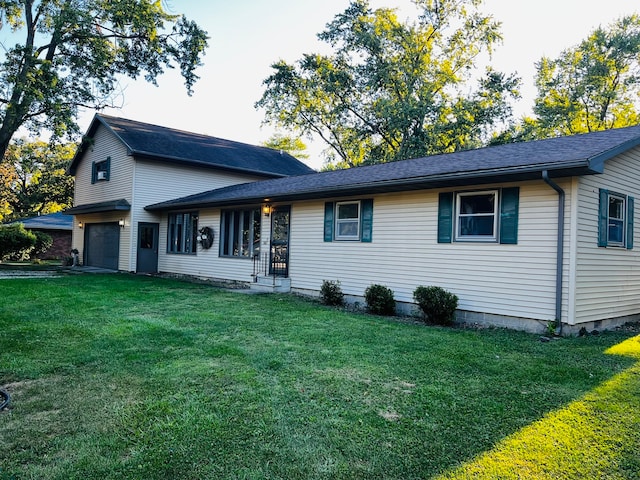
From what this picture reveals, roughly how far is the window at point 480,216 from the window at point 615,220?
148 centimetres

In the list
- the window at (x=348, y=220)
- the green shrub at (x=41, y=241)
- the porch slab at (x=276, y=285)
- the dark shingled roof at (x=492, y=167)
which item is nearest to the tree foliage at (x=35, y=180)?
the green shrub at (x=41, y=241)

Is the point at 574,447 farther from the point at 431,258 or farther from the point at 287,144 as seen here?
the point at 287,144

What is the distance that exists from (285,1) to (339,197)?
8158 millimetres

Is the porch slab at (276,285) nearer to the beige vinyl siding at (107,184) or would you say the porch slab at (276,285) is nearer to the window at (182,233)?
the window at (182,233)

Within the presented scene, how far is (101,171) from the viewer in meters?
18.3

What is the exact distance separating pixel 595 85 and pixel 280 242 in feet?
77.4

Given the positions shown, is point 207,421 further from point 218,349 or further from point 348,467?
point 218,349

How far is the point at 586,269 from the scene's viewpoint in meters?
6.69

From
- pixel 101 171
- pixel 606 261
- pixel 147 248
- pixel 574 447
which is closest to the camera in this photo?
pixel 574 447

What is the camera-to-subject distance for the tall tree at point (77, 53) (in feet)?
48.2

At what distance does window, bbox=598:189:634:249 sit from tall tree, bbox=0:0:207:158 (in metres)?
16.2

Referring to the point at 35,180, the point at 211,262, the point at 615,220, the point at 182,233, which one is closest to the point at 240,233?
the point at 211,262

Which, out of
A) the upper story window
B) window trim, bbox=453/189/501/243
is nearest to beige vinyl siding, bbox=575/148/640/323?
window trim, bbox=453/189/501/243

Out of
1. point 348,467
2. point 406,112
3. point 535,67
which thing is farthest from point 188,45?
point 535,67
